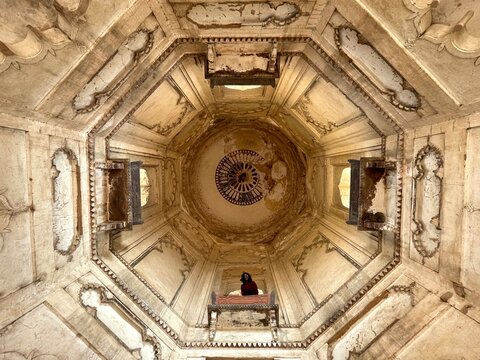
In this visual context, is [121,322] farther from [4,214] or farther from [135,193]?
[4,214]

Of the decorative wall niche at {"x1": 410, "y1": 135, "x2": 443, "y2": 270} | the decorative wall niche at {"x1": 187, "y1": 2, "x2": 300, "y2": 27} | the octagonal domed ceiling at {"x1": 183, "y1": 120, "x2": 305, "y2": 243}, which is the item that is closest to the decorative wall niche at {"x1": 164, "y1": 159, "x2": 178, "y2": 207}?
the octagonal domed ceiling at {"x1": 183, "y1": 120, "x2": 305, "y2": 243}

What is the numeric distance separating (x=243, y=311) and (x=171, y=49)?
3980mm

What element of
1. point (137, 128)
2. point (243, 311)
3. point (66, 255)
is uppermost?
point (137, 128)

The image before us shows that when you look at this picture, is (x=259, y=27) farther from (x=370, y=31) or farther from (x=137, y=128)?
(x=137, y=128)

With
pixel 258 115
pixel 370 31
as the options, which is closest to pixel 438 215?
pixel 370 31

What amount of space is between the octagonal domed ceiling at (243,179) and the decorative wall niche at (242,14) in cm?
602

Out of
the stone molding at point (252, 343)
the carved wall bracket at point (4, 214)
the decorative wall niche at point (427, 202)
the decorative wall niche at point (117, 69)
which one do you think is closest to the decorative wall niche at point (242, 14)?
the stone molding at point (252, 343)

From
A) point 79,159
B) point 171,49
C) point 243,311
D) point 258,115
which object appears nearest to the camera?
point 171,49

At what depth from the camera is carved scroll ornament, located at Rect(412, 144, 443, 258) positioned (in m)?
3.90

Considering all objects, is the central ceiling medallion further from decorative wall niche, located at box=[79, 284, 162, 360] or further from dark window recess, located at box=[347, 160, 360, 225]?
decorative wall niche, located at box=[79, 284, 162, 360]

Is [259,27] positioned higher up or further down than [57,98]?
higher up

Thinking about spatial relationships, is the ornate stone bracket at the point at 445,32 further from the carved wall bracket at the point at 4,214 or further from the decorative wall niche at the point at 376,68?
the carved wall bracket at the point at 4,214

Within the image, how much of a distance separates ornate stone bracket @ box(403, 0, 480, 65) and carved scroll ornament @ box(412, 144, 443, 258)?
1.24 meters

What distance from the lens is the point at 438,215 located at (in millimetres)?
3887
